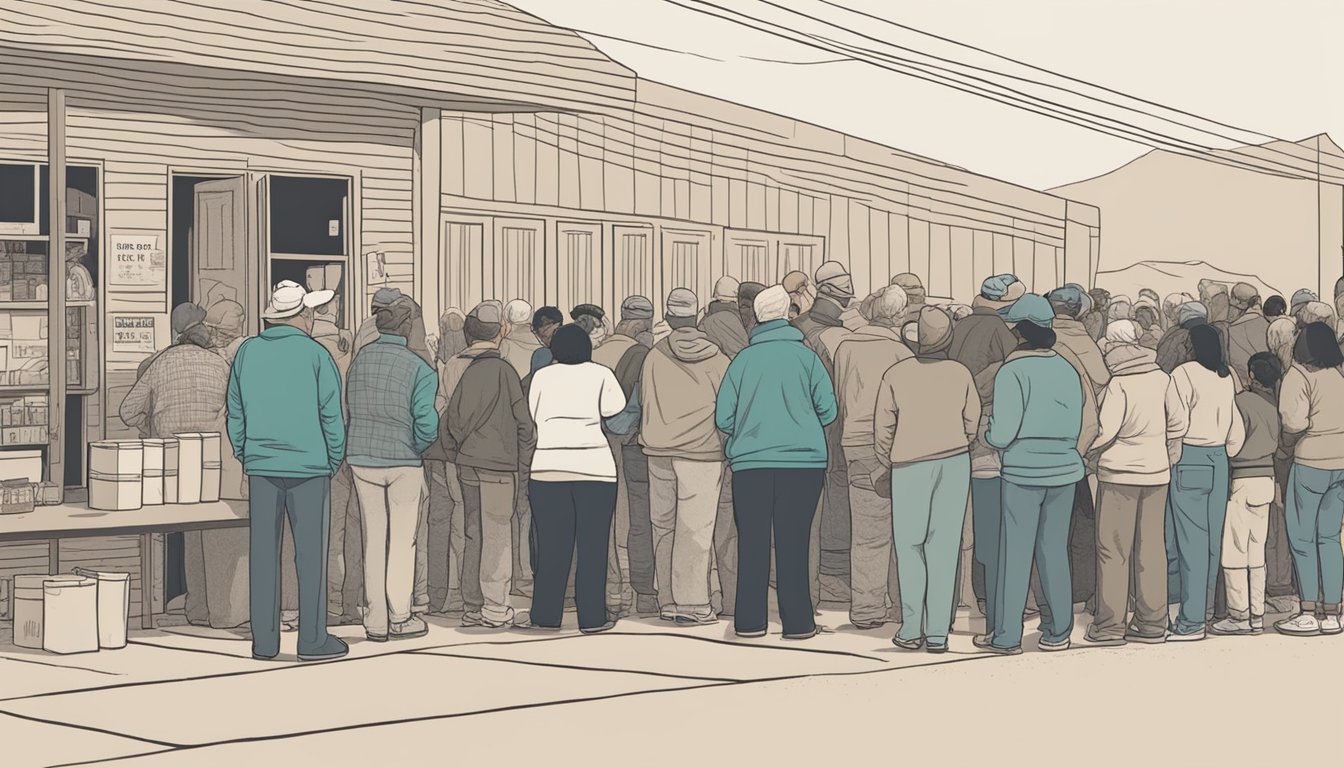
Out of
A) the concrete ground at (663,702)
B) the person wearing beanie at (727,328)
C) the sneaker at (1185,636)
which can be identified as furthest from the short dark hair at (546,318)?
the sneaker at (1185,636)

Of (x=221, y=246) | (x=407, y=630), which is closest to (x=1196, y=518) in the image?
(x=407, y=630)

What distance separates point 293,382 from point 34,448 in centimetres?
337

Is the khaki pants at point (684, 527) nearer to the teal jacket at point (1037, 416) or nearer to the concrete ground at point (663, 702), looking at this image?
the concrete ground at point (663, 702)

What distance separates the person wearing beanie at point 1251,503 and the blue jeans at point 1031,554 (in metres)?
1.37

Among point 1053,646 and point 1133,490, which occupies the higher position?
point 1133,490

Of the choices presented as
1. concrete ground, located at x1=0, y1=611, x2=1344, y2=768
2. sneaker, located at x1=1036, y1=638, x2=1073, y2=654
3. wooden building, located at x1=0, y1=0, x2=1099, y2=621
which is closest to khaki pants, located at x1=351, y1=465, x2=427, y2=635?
concrete ground, located at x1=0, y1=611, x2=1344, y2=768

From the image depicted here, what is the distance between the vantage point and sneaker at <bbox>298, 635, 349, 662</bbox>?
9.74m

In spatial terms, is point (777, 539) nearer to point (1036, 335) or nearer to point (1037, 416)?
point (1037, 416)

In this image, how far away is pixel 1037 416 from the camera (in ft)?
31.8

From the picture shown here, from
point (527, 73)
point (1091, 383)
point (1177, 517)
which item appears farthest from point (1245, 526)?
point (527, 73)

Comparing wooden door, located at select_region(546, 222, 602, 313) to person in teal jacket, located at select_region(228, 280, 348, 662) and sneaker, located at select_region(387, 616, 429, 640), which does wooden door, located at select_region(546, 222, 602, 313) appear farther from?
person in teal jacket, located at select_region(228, 280, 348, 662)

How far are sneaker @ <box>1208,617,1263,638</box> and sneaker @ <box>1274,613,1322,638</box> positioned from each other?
0.69 feet

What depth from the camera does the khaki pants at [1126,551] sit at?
10188mm

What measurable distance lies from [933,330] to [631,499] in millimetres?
2477
